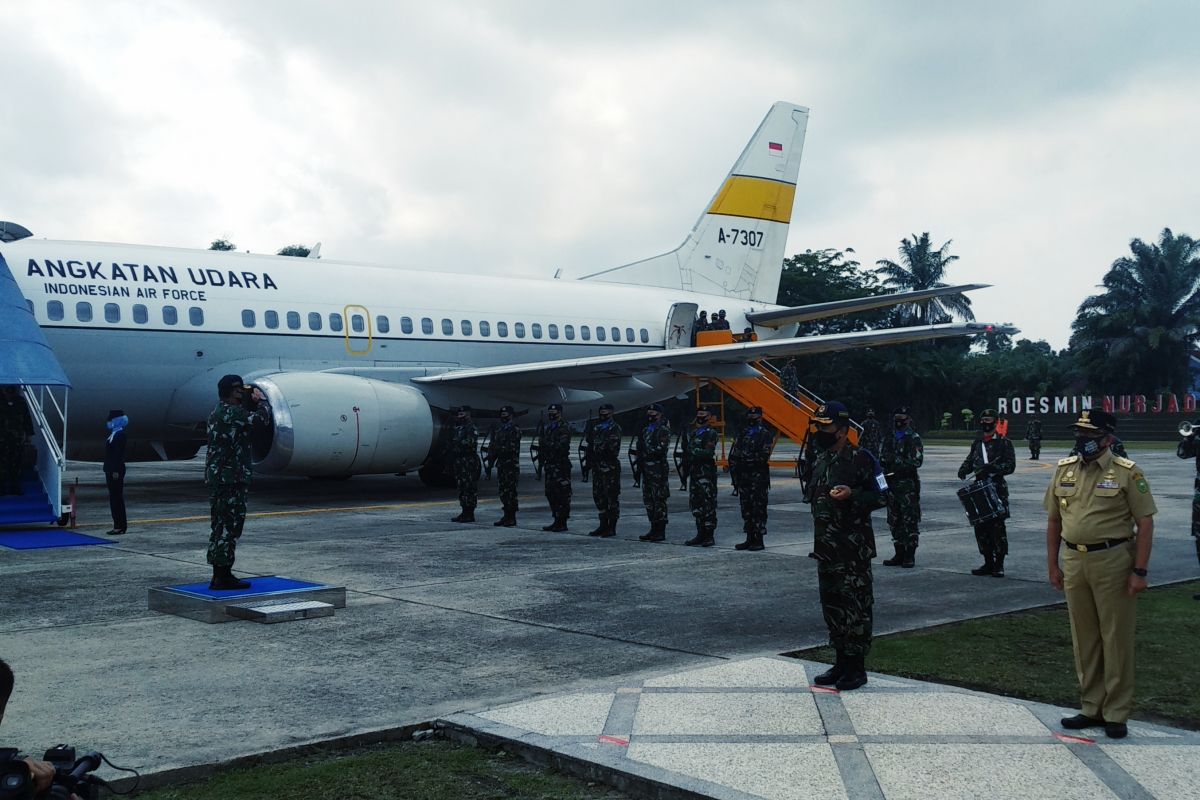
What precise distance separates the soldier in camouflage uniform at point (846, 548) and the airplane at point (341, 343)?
1107 centimetres

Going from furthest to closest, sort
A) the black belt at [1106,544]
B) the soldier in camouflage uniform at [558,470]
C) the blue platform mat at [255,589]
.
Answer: the soldier in camouflage uniform at [558,470] < the blue platform mat at [255,589] < the black belt at [1106,544]

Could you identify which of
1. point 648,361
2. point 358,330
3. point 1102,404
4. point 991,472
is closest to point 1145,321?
point 1102,404

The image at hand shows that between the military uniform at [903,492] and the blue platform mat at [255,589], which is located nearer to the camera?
the blue platform mat at [255,589]

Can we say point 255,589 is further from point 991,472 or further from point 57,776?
point 991,472

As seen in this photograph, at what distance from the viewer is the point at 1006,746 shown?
4.82 m

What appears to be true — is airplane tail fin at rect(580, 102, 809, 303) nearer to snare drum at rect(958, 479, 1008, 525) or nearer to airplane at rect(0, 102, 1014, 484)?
airplane at rect(0, 102, 1014, 484)

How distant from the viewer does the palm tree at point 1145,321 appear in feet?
181

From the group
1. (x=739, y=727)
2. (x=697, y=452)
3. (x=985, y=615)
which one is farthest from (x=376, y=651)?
(x=697, y=452)

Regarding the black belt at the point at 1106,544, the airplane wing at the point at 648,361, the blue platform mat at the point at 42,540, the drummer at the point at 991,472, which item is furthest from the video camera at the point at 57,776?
the airplane wing at the point at 648,361

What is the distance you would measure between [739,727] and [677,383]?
61.9ft

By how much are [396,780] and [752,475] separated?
797 centimetres

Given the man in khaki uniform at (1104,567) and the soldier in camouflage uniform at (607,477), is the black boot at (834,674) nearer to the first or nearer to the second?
the man in khaki uniform at (1104,567)

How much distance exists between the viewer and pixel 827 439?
21.1ft

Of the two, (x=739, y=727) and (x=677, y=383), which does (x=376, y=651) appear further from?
(x=677, y=383)
